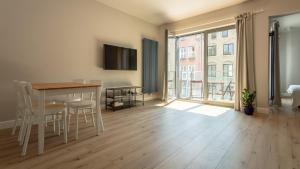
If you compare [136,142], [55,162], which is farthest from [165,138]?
[55,162]

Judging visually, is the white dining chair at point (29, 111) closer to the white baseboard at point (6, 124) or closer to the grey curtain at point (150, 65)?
the white baseboard at point (6, 124)

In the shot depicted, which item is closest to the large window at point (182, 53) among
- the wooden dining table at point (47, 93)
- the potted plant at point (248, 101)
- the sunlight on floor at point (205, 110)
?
the sunlight on floor at point (205, 110)

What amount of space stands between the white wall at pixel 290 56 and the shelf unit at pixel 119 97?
6.10m

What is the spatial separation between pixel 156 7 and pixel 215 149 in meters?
3.81

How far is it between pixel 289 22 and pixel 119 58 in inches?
230

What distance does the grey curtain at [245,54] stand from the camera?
407cm

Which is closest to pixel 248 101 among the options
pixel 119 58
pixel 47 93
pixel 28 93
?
pixel 119 58

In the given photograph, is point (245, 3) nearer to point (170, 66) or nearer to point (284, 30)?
point (170, 66)

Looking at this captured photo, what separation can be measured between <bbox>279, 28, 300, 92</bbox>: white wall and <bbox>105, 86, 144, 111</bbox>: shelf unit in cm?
610

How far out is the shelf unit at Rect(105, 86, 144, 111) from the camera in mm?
4266

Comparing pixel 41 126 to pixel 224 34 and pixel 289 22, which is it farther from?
pixel 289 22

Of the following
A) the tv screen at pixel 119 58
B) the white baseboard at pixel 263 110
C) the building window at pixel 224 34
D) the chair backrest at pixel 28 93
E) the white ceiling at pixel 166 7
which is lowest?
the white baseboard at pixel 263 110

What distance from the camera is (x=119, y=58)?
460cm

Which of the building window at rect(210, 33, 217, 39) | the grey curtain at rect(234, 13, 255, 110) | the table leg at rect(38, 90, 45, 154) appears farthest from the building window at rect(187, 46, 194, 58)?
the table leg at rect(38, 90, 45, 154)
